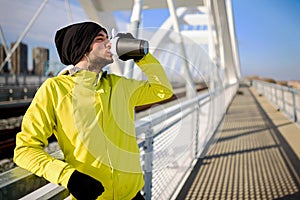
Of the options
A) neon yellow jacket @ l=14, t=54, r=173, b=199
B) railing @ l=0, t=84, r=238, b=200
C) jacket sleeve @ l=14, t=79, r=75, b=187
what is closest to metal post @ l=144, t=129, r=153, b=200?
railing @ l=0, t=84, r=238, b=200

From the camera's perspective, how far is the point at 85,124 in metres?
1.32

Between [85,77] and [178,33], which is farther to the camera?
[178,33]

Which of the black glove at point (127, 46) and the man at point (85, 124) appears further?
the black glove at point (127, 46)

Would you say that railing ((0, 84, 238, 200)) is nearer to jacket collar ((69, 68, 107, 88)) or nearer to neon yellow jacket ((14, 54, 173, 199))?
neon yellow jacket ((14, 54, 173, 199))

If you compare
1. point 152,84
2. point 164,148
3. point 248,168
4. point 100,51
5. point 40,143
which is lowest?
point 248,168

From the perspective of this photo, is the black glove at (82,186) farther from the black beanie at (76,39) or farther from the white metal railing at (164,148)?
the white metal railing at (164,148)

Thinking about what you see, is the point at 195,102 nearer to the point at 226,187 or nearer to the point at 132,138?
the point at 226,187

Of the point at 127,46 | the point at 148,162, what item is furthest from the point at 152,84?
the point at 148,162

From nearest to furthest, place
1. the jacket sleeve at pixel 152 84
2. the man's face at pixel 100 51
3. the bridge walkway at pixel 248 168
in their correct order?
the man's face at pixel 100 51
the jacket sleeve at pixel 152 84
the bridge walkway at pixel 248 168

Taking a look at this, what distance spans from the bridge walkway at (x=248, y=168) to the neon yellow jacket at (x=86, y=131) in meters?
2.15

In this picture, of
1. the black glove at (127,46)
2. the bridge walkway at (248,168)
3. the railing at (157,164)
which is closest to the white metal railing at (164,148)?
the railing at (157,164)

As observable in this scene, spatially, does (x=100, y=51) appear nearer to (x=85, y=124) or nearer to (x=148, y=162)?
(x=85, y=124)

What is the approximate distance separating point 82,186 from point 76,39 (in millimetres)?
581

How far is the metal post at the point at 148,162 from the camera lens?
2538 mm
